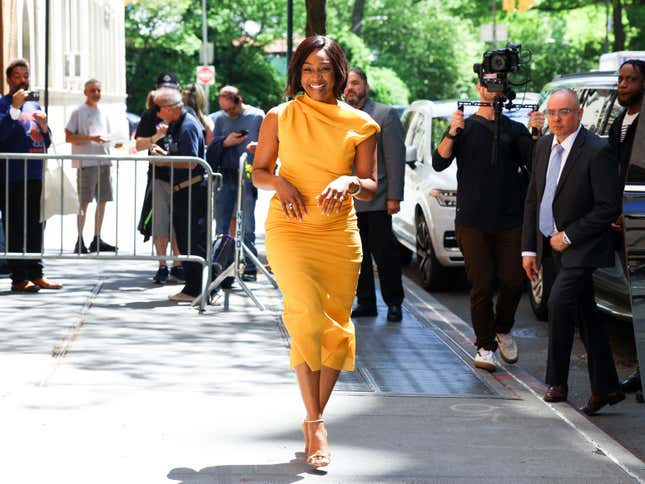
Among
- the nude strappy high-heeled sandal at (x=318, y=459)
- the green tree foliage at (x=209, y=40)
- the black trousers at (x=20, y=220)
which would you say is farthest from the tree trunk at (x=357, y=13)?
the nude strappy high-heeled sandal at (x=318, y=459)

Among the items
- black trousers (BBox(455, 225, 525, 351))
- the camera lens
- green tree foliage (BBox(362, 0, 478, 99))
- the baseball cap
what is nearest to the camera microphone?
the camera lens

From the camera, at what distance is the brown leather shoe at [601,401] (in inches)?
286

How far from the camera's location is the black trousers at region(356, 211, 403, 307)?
1034cm

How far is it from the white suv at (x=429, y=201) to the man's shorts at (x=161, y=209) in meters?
2.41

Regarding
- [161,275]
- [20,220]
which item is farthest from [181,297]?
[20,220]

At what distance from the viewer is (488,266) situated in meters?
8.32

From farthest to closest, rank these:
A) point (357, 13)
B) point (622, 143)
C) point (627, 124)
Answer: point (357, 13)
point (627, 124)
point (622, 143)

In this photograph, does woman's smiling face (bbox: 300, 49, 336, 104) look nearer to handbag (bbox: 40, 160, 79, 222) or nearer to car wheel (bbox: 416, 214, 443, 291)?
handbag (bbox: 40, 160, 79, 222)

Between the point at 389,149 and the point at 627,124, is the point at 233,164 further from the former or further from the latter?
the point at 627,124

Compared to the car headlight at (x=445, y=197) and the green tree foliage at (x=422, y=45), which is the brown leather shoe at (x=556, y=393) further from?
the green tree foliage at (x=422, y=45)

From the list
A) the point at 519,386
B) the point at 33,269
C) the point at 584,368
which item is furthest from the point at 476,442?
the point at 33,269

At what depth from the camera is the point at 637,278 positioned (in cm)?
549

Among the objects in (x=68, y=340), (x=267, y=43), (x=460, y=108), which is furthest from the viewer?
(x=267, y=43)

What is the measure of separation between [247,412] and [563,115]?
2.32 metres
